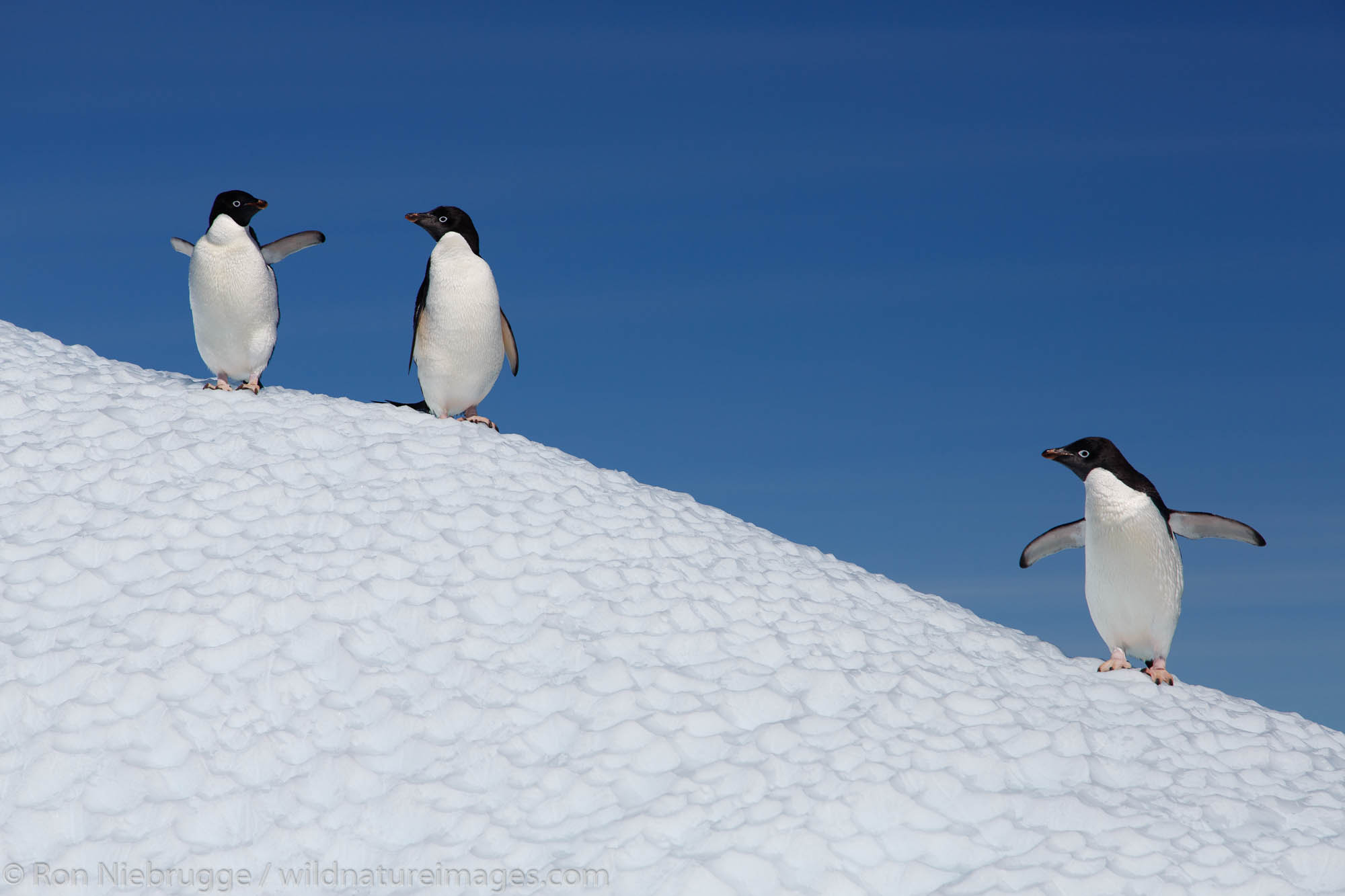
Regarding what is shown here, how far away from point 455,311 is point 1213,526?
4.28 m

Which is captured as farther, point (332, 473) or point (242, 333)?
point (242, 333)

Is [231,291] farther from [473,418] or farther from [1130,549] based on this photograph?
[1130,549]

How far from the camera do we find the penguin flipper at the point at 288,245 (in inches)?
276

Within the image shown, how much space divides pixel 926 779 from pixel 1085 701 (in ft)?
4.27

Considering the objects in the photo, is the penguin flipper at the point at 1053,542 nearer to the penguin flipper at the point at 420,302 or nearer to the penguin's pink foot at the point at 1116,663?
the penguin's pink foot at the point at 1116,663

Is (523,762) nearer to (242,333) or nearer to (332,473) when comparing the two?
(332,473)

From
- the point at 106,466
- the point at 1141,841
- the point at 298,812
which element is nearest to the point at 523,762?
the point at 298,812

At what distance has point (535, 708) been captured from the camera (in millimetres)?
4719

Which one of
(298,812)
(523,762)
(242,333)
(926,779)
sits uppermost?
(242,333)

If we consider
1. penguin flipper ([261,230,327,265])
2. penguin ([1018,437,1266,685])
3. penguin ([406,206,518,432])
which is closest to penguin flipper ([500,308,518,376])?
penguin ([406,206,518,432])

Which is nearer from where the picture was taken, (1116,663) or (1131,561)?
(1131,561)

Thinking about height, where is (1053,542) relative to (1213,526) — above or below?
below

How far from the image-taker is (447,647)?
5039 millimetres

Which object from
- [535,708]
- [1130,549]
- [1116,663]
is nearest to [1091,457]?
[1130,549]
